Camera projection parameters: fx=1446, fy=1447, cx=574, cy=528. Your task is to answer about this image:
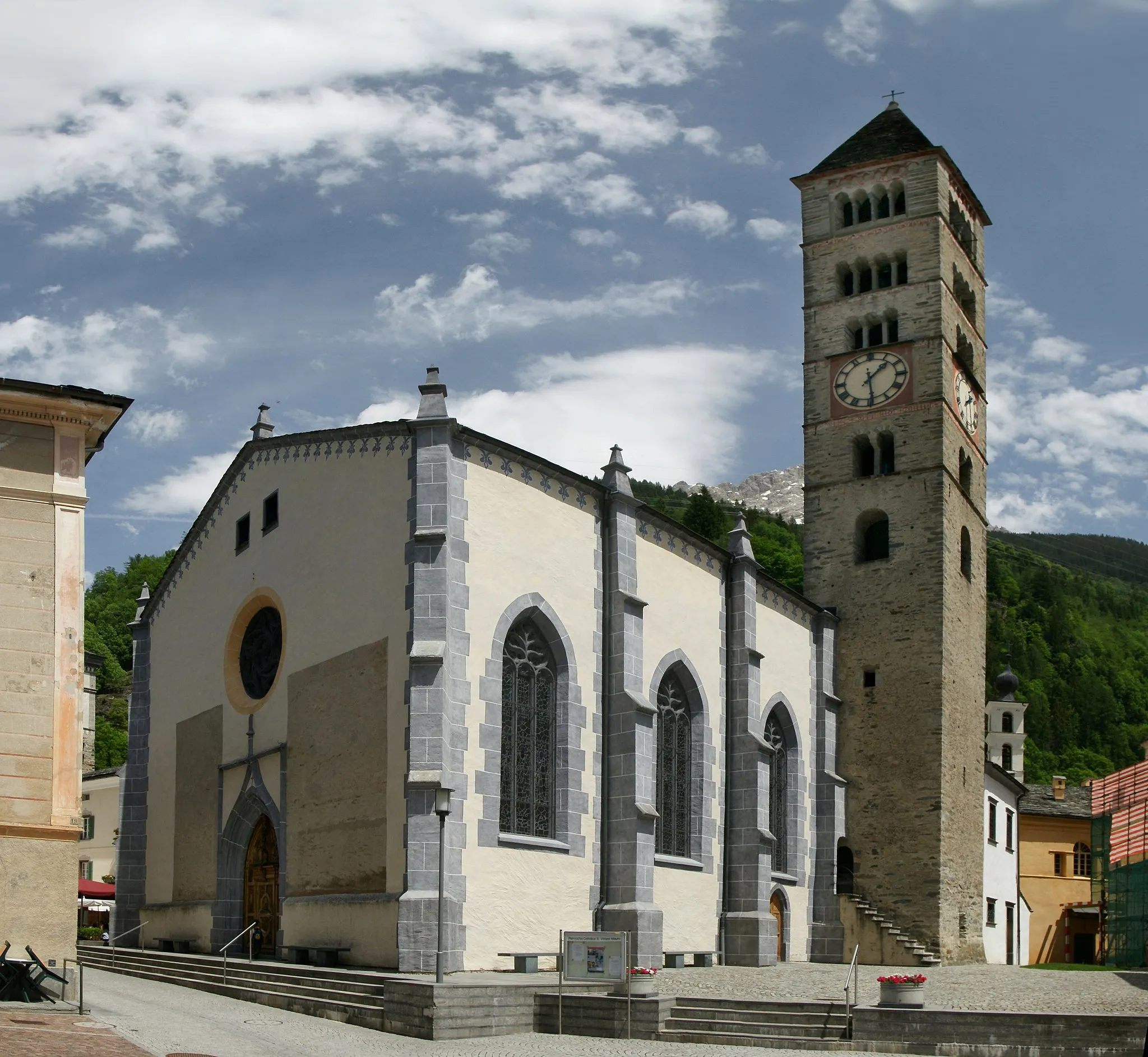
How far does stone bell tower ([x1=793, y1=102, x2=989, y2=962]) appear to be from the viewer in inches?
1561

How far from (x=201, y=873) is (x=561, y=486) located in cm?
1237

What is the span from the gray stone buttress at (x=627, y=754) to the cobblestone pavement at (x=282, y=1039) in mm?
7062

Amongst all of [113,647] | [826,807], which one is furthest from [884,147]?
[113,647]

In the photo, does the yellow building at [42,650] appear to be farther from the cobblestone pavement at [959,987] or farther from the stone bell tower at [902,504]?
the stone bell tower at [902,504]

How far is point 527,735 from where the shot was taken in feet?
92.5

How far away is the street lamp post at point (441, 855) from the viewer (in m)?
22.2

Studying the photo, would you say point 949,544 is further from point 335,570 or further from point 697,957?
point 335,570

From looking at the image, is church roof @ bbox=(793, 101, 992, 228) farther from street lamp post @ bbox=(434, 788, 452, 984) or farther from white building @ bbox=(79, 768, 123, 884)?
white building @ bbox=(79, 768, 123, 884)

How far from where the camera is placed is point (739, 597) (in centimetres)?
3578

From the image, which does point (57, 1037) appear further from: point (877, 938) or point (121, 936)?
point (877, 938)

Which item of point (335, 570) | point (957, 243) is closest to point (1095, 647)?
point (957, 243)

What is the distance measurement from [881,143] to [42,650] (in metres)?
34.7

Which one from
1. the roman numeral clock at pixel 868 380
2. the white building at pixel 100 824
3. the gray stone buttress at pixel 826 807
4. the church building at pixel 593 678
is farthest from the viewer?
the white building at pixel 100 824

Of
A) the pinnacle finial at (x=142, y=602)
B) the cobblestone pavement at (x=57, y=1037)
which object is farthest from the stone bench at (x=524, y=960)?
the pinnacle finial at (x=142, y=602)
